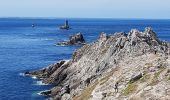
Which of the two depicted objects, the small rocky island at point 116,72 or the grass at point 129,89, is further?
the grass at point 129,89

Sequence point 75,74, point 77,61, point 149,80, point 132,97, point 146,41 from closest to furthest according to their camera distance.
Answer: point 132,97 < point 149,80 < point 146,41 < point 75,74 < point 77,61

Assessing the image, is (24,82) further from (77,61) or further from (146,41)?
(146,41)

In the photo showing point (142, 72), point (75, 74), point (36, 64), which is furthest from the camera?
point (36, 64)

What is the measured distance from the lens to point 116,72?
81.6m

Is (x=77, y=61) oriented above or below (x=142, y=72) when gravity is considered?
below

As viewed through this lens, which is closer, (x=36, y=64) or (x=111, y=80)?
(x=111, y=80)

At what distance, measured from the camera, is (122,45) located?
3986 inches

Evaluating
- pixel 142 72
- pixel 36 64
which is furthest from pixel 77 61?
pixel 142 72

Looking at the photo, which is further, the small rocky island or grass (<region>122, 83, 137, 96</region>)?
grass (<region>122, 83, 137, 96</region>)

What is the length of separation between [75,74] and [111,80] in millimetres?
37647

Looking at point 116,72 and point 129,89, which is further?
point 116,72

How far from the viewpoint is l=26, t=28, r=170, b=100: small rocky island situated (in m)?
67.0

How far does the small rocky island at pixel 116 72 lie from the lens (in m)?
67.0

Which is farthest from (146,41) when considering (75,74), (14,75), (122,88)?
(14,75)
